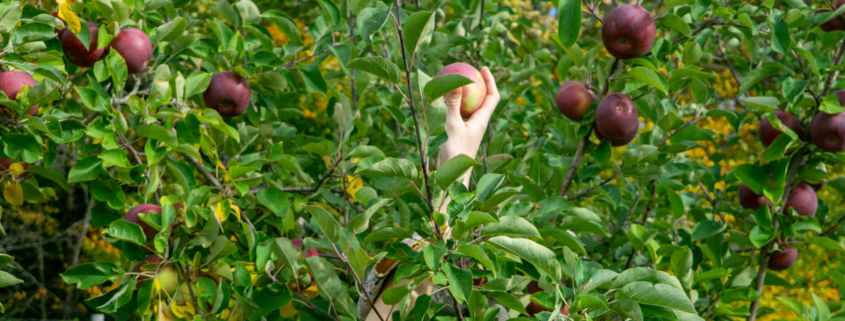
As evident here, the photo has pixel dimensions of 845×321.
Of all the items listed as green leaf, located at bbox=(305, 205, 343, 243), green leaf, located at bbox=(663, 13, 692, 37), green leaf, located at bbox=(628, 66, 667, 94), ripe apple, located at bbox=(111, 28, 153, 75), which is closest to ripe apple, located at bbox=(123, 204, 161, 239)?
ripe apple, located at bbox=(111, 28, 153, 75)

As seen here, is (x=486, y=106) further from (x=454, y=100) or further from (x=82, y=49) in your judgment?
(x=82, y=49)

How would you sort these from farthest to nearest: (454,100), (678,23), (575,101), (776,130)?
(776,130)
(575,101)
(678,23)
(454,100)

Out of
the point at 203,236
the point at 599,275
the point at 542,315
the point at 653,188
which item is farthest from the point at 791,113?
the point at 203,236

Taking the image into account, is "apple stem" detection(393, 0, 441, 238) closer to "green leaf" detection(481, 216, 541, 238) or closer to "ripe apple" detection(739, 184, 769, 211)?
"green leaf" detection(481, 216, 541, 238)

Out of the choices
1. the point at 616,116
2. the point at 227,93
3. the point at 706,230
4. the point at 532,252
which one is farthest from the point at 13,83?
the point at 706,230

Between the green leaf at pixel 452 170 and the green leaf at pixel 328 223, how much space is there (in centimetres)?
19

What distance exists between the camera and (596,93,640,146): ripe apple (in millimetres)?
1380

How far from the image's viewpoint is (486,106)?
3.87ft

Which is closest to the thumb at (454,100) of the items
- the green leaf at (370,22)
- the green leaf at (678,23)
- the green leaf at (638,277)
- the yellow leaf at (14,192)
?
→ the green leaf at (370,22)

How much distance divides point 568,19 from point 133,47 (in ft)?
3.39

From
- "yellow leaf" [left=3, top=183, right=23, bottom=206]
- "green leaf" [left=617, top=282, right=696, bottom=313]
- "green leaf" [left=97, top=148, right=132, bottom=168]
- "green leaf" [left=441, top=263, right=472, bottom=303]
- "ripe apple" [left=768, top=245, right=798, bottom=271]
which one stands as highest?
"green leaf" [left=441, top=263, right=472, bottom=303]

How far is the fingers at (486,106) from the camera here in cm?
115

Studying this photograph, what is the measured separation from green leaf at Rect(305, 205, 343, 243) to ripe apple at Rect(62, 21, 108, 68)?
84 centimetres

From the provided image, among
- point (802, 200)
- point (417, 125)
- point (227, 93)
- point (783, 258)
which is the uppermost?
point (417, 125)
